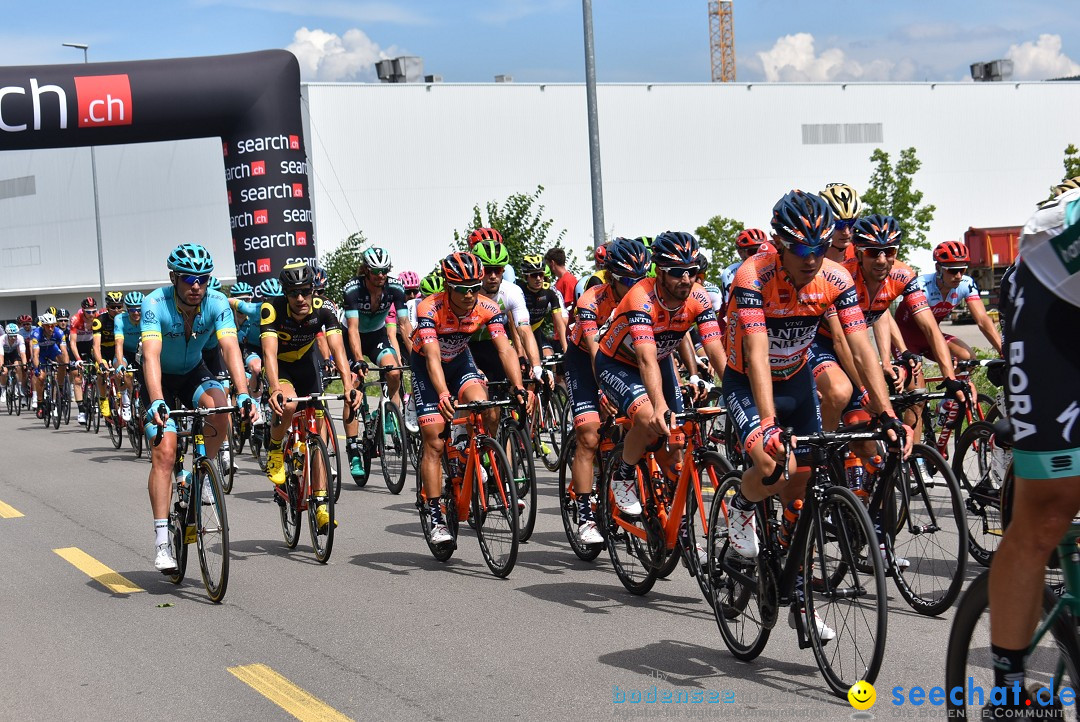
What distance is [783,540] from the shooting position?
535 cm

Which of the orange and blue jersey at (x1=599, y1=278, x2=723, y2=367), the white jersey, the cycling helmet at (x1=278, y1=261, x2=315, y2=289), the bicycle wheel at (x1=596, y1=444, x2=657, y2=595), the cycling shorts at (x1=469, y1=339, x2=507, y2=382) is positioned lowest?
the bicycle wheel at (x1=596, y1=444, x2=657, y2=595)

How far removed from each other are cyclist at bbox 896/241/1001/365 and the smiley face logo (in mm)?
4417

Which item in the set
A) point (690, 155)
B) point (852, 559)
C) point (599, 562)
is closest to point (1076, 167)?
point (690, 155)

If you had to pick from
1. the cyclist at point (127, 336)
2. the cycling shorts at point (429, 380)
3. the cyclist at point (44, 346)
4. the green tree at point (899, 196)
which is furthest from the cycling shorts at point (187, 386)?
the green tree at point (899, 196)

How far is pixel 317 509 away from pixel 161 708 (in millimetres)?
3278

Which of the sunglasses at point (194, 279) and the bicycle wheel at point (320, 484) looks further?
the bicycle wheel at point (320, 484)

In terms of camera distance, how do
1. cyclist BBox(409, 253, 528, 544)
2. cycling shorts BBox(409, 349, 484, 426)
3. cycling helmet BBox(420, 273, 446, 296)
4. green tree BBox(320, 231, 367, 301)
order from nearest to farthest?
cyclist BBox(409, 253, 528, 544) < cycling shorts BBox(409, 349, 484, 426) < cycling helmet BBox(420, 273, 446, 296) < green tree BBox(320, 231, 367, 301)

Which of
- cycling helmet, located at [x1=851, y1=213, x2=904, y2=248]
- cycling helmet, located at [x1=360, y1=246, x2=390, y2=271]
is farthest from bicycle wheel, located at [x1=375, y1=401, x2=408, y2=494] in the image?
cycling helmet, located at [x1=851, y1=213, x2=904, y2=248]

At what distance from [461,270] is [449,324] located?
0.49 meters

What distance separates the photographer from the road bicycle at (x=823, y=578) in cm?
466

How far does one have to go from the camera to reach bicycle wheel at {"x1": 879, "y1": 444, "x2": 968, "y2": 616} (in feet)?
20.2

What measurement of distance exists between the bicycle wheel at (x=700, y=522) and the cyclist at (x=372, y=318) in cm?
625

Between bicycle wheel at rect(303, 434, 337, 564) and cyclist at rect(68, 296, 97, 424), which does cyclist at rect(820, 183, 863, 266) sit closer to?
bicycle wheel at rect(303, 434, 337, 564)

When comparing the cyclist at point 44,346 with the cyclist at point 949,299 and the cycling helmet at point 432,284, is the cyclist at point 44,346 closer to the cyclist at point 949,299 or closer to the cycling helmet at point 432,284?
the cycling helmet at point 432,284
